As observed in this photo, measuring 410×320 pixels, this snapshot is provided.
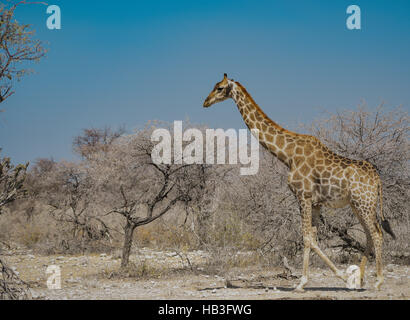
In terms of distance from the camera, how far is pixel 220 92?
9.22 m

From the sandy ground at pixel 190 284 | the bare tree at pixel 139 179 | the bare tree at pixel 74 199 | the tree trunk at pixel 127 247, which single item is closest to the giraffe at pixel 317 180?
the sandy ground at pixel 190 284

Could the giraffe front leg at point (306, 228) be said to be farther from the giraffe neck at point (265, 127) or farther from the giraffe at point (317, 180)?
the giraffe neck at point (265, 127)

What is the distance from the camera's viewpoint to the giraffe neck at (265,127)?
8.88 metres

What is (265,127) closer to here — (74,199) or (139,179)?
(139,179)

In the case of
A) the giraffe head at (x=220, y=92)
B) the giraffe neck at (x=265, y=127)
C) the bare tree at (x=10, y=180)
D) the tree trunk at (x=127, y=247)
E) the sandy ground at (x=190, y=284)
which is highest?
the giraffe head at (x=220, y=92)

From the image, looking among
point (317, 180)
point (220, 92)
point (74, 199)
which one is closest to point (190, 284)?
point (317, 180)

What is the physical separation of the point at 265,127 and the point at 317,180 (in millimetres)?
1336

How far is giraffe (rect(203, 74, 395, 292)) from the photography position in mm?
8289

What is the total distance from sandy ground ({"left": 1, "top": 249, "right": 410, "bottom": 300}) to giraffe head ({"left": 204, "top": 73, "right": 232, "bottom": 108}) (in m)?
3.29

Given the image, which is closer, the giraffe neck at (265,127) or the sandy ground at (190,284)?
the sandy ground at (190,284)

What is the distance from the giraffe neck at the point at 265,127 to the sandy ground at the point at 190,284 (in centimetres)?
231
